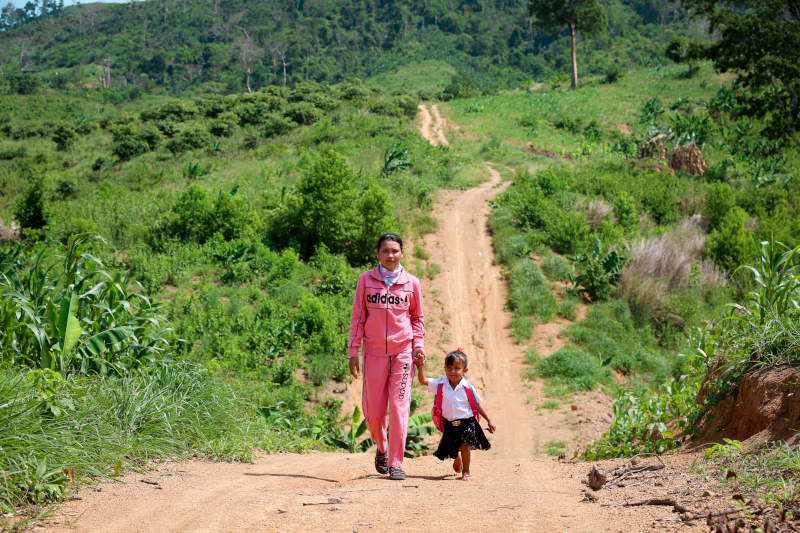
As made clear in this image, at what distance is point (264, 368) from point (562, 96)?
33.4 metres

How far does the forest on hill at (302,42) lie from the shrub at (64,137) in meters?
38.5

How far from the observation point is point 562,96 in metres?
37.4

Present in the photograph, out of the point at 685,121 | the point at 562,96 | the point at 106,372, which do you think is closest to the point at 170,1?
the point at 562,96

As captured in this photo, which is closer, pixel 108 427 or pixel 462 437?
pixel 108 427

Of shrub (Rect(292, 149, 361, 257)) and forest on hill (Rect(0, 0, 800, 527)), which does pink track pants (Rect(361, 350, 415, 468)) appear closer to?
forest on hill (Rect(0, 0, 800, 527))

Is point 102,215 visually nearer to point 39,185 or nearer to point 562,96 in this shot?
point 39,185

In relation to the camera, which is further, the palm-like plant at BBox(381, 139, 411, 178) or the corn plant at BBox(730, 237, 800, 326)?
the palm-like plant at BBox(381, 139, 411, 178)

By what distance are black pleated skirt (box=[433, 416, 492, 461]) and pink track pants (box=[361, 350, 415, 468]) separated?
31 centimetres

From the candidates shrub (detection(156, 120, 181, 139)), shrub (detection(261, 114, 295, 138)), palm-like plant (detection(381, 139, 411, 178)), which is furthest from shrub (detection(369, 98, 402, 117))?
palm-like plant (detection(381, 139, 411, 178))

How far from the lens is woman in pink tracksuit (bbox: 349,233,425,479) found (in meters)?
4.18

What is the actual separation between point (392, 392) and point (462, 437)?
596 mm

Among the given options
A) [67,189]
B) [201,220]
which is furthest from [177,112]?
[201,220]

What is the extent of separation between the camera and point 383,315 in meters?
4.20

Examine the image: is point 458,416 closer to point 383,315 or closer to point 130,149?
point 383,315
